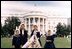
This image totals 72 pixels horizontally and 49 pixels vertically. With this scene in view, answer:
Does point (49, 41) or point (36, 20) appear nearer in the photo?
point (49, 41)

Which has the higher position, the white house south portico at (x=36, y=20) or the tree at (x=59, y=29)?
the white house south portico at (x=36, y=20)

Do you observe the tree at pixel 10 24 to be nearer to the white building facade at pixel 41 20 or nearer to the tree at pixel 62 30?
the white building facade at pixel 41 20

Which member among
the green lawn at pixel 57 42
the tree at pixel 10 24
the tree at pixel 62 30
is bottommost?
the green lawn at pixel 57 42

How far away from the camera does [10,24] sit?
21.2 ft

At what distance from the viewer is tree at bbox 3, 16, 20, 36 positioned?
6391 mm

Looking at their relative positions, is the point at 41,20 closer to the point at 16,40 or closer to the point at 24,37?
the point at 24,37

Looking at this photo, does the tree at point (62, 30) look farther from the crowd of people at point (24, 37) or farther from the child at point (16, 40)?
the child at point (16, 40)

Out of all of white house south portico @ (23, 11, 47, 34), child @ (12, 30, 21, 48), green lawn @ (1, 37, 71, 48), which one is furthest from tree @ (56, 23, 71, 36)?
child @ (12, 30, 21, 48)

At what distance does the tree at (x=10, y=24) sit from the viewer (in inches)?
252

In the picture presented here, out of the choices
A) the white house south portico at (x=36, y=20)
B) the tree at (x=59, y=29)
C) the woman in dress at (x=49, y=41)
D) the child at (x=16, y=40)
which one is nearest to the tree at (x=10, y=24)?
the child at (x=16, y=40)

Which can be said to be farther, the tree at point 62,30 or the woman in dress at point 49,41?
the tree at point 62,30

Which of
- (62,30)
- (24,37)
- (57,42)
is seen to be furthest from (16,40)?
(62,30)

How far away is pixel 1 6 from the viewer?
630 centimetres

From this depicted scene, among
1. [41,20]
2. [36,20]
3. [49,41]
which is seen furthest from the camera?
[41,20]
